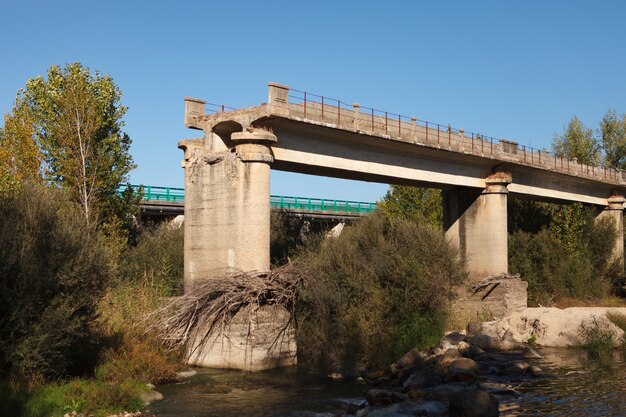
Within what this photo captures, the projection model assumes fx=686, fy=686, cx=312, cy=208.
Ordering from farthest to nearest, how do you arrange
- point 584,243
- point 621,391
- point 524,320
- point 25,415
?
1. point 584,243
2. point 524,320
3. point 621,391
4. point 25,415

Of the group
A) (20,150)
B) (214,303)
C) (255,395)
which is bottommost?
(255,395)

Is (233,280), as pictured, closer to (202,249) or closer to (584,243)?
(202,249)

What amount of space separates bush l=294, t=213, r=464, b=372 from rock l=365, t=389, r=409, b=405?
161 inches

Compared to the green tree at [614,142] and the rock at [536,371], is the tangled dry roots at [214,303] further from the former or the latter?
the green tree at [614,142]

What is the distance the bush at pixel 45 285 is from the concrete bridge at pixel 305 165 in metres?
5.74

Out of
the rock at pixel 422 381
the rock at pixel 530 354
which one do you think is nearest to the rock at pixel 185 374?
the rock at pixel 422 381

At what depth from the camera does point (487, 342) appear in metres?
23.3

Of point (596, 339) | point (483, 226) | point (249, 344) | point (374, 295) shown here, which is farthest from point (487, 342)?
point (483, 226)

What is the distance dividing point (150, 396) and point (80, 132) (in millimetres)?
15589

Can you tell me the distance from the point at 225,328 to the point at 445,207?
51.9 feet

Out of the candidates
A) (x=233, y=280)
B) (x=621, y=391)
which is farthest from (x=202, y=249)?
(x=621, y=391)

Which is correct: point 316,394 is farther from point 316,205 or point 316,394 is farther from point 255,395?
point 316,205

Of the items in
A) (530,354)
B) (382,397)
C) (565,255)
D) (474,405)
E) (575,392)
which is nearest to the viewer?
(474,405)

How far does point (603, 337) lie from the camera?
23.0 metres
